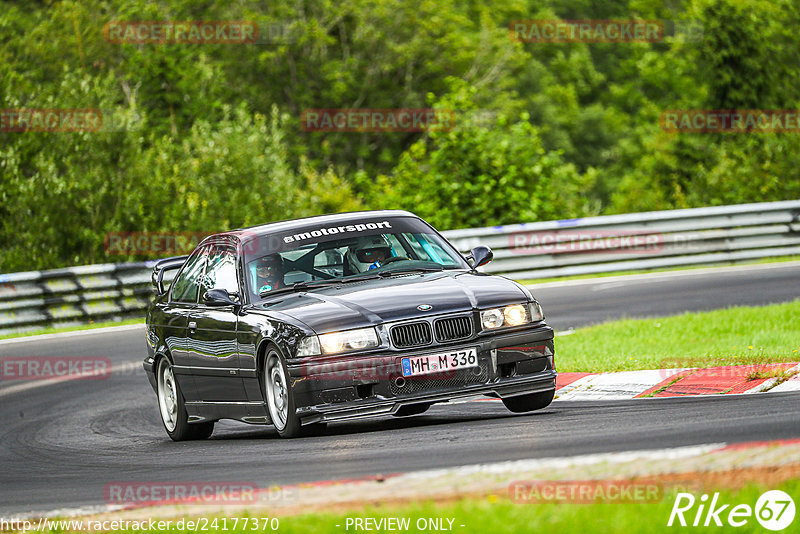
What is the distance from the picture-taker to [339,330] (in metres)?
8.64

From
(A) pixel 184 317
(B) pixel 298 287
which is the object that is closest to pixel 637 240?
(A) pixel 184 317

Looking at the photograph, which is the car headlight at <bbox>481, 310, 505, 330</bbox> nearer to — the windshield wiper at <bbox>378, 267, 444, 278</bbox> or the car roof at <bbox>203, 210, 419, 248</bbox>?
the windshield wiper at <bbox>378, 267, 444, 278</bbox>

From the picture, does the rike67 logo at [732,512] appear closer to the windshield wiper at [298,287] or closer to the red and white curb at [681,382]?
the red and white curb at [681,382]

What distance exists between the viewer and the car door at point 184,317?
10.4 metres

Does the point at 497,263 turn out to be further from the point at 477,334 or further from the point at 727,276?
the point at 477,334

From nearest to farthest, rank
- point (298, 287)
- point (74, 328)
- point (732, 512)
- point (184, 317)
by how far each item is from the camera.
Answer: point (732, 512), point (298, 287), point (184, 317), point (74, 328)

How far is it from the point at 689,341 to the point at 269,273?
5.18 meters

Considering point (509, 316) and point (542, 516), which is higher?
point (542, 516)

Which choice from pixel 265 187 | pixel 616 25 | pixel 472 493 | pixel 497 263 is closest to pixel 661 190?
pixel 265 187

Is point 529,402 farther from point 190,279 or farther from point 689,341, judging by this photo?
point 689,341

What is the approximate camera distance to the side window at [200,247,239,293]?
33.1ft

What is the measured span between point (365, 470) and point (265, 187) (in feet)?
68.1

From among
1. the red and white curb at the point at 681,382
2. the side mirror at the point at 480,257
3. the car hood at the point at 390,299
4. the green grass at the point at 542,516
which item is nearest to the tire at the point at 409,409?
the car hood at the point at 390,299

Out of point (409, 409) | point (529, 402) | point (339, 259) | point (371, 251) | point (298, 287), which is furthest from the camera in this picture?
point (371, 251)
